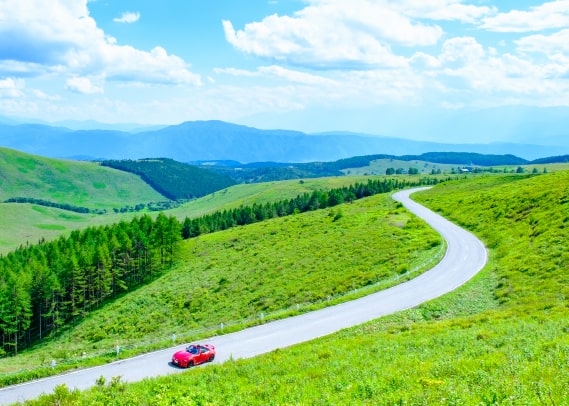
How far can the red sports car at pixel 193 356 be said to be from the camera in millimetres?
26812

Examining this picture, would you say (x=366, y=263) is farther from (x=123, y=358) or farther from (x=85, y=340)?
(x=85, y=340)

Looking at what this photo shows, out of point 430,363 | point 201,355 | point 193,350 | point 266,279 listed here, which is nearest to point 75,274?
point 266,279

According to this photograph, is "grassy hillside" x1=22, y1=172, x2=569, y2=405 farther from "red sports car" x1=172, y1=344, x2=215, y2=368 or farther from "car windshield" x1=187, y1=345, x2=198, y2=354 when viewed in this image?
"car windshield" x1=187, y1=345, x2=198, y2=354

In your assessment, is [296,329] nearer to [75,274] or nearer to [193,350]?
[193,350]

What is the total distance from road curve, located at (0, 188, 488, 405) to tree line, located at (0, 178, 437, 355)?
52.1m

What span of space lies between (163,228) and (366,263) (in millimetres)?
57376

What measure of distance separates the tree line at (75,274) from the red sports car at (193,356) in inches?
2140

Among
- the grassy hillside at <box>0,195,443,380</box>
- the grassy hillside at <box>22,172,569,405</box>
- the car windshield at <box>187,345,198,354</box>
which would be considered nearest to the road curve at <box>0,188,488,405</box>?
the car windshield at <box>187,345,198,354</box>

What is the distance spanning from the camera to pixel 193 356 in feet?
88.9

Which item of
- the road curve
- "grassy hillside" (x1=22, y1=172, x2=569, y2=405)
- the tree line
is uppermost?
"grassy hillside" (x1=22, y1=172, x2=569, y2=405)

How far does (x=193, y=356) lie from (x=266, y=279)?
106 ft

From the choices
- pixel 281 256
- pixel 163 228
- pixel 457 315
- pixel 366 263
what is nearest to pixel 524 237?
pixel 366 263

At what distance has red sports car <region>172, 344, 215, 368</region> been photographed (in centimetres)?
2681

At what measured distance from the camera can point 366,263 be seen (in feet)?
177
